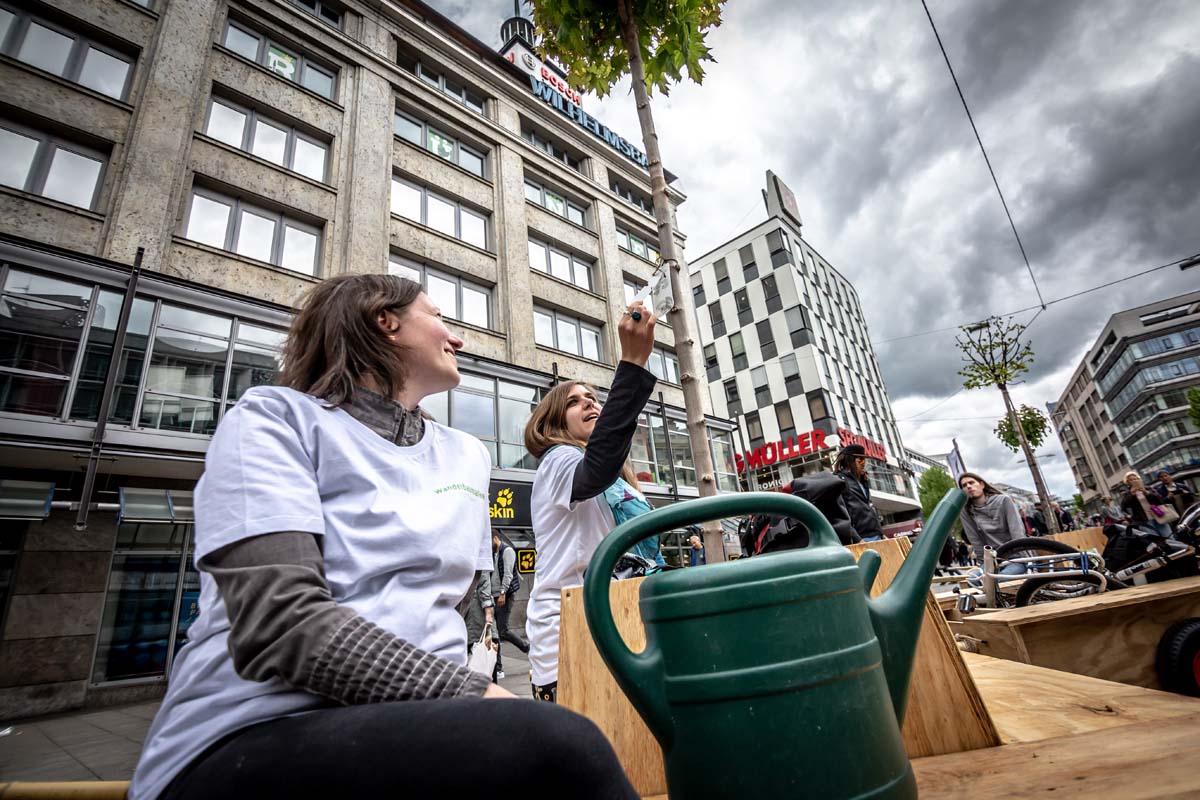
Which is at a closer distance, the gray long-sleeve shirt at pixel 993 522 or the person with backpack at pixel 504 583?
the gray long-sleeve shirt at pixel 993 522

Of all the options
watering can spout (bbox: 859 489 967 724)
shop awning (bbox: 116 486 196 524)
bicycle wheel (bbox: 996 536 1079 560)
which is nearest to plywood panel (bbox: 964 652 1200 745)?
watering can spout (bbox: 859 489 967 724)

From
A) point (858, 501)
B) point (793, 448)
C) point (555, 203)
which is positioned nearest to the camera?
point (858, 501)

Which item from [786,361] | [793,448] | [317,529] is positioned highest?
[786,361]

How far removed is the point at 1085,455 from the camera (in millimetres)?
75625

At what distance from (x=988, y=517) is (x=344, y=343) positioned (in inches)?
263

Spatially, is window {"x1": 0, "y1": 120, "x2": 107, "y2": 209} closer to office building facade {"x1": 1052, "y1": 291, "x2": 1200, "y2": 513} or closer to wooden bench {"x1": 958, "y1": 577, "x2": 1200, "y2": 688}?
wooden bench {"x1": 958, "y1": 577, "x2": 1200, "y2": 688}

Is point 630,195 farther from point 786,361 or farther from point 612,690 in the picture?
point 612,690

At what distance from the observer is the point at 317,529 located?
70 cm

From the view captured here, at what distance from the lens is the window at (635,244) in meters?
19.1

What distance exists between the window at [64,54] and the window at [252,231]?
2.30 meters

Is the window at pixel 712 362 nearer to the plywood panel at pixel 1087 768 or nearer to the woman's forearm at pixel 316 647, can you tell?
the plywood panel at pixel 1087 768

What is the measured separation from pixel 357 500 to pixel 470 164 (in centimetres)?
1648

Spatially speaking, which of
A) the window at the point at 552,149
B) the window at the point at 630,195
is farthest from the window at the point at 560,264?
the window at the point at 630,195

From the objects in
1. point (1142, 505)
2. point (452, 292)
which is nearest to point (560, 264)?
point (452, 292)
